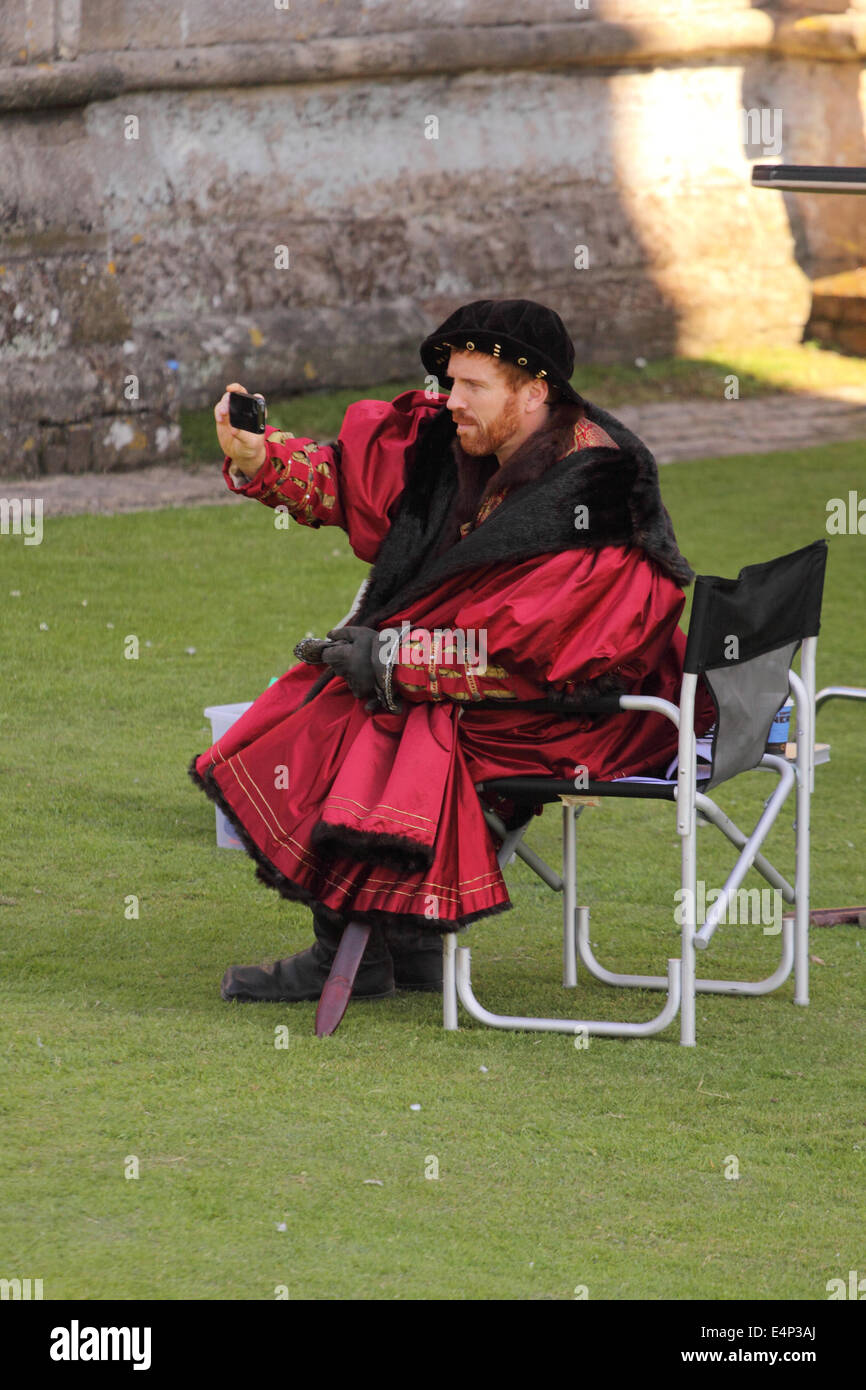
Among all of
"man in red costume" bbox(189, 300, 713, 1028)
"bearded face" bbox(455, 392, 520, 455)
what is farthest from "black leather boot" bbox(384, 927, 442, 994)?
"bearded face" bbox(455, 392, 520, 455)

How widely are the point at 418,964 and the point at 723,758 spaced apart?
36.0 inches

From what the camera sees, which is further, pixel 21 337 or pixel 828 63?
pixel 828 63

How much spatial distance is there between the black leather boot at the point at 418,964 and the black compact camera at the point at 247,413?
1.19m

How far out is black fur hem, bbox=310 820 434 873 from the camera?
401 centimetres

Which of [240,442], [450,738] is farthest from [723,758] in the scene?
[240,442]

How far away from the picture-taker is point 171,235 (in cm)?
1102

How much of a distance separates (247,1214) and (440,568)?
1.57 metres

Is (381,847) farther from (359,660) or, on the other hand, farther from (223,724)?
(223,724)

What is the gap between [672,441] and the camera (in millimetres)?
11719

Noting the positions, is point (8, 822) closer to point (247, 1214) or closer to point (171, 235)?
point (247, 1214)


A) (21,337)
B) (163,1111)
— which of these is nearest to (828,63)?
(21,337)

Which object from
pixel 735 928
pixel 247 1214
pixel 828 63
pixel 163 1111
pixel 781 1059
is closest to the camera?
pixel 247 1214

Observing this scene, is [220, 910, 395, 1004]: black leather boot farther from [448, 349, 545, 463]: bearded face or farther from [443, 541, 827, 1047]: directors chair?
[448, 349, 545, 463]: bearded face

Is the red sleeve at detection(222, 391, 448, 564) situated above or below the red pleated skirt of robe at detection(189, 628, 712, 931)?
above
